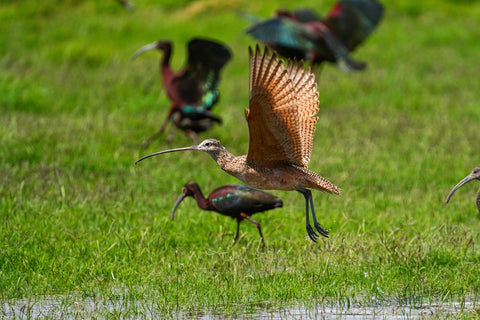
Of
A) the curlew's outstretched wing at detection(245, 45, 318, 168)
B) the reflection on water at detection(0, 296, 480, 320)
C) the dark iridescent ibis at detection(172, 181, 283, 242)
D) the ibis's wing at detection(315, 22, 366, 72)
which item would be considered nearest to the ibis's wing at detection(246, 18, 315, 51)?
the ibis's wing at detection(315, 22, 366, 72)

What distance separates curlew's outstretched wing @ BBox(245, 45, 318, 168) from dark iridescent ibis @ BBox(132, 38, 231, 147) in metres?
4.68

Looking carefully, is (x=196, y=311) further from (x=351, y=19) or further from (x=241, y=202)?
(x=351, y=19)

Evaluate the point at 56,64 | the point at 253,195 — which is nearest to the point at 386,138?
the point at 253,195

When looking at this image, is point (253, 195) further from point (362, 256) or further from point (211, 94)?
point (211, 94)

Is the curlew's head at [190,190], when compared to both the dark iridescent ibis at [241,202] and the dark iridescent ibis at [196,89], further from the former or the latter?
the dark iridescent ibis at [196,89]

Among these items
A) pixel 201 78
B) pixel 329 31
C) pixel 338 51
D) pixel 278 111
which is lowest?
pixel 278 111

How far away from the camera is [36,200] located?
300 inches

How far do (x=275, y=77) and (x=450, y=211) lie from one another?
10.2ft

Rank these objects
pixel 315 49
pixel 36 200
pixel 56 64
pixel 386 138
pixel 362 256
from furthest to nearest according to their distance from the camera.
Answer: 1. pixel 56 64
2. pixel 315 49
3. pixel 386 138
4. pixel 36 200
5. pixel 362 256

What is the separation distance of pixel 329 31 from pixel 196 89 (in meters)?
3.31

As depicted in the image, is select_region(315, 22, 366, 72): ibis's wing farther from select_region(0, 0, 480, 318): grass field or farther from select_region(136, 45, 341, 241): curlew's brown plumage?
select_region(136, 45, 341, 241): curlew's brown plumage

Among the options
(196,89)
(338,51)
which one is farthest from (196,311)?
(338,51)

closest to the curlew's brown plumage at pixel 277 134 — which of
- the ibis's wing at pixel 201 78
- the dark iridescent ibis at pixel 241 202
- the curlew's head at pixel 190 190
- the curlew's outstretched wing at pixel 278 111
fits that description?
the curlew's outstretched wing at pixel 278 111

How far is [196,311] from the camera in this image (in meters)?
5.36
